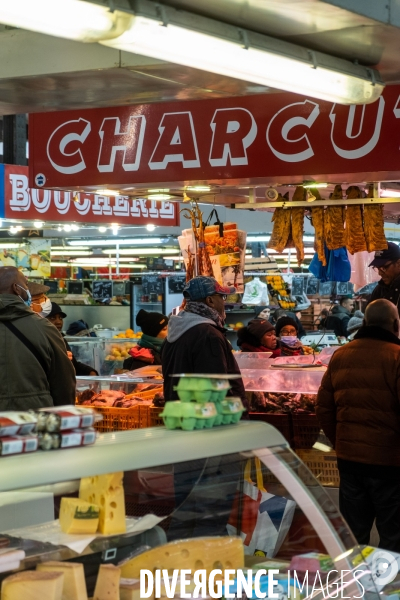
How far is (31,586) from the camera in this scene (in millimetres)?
2695

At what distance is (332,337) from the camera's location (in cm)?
1413

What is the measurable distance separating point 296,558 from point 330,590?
173 millimetres

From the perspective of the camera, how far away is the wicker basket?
630 centimetres

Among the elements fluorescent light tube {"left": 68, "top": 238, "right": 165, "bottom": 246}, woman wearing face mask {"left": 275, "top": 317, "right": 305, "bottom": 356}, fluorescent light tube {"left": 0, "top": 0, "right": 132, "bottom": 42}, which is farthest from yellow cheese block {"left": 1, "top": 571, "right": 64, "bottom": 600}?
fluorescent light tube {"left": 68, "top": 238, "right": 165, "bottom": 246}

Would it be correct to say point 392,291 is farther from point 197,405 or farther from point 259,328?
point 197,405

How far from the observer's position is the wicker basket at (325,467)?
630cm

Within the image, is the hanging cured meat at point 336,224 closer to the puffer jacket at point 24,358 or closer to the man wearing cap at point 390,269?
the man wearing cap at point 390,269

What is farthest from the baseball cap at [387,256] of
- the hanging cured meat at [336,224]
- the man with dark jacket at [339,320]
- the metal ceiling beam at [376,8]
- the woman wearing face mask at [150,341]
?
the man with dark jacket at [339,320]

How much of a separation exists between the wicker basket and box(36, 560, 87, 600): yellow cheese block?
366 cm

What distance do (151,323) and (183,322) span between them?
3.69 m

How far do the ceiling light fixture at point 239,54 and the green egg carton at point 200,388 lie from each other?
1.24 metres

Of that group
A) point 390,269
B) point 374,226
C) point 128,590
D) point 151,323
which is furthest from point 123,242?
point 128,590

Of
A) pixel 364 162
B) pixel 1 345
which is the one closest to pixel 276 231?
pixel 364 162

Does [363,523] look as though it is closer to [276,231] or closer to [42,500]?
[276,231]
